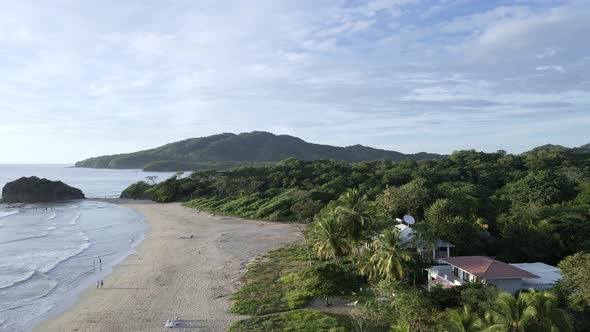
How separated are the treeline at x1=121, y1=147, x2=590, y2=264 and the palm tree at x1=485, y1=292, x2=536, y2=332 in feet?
55.1

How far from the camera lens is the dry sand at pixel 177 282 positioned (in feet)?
80.0

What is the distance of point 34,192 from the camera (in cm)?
10419

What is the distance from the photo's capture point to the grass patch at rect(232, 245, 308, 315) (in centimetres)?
2520

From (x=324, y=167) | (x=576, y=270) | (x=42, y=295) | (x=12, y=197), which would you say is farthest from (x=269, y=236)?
(x=12, y=197)

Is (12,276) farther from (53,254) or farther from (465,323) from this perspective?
(465,323)

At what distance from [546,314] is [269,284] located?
1839cm

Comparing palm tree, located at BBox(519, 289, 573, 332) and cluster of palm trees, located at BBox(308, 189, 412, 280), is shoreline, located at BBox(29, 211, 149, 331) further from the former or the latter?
palm tree, located at BBox(519, 289, 573, 332)

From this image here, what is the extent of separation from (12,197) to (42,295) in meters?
86.3

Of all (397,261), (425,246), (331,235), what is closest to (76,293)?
(331,235)

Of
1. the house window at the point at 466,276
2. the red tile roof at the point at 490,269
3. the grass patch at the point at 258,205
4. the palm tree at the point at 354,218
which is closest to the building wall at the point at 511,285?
the red tile roof at the point at 490,269

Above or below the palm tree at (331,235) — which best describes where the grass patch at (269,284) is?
below

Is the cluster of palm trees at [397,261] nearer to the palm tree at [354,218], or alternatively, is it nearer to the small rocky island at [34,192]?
the palm tree at [354,218]

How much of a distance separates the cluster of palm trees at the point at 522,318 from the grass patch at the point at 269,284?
11.6m

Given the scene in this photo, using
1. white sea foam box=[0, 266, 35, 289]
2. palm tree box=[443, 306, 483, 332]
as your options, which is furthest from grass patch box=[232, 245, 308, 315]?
white sea foam box=[0, 266, 35, 289]
